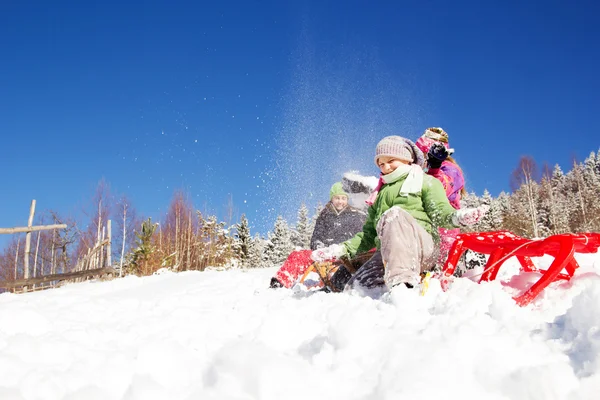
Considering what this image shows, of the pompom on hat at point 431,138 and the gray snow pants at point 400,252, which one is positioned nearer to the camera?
the gray snow pants at point 400,252

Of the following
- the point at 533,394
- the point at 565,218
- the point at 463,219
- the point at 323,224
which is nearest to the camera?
the point at 533,394

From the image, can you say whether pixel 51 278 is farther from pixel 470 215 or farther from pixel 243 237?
pixel 243 237

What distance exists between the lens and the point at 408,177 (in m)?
2.72

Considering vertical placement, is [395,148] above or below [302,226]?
below

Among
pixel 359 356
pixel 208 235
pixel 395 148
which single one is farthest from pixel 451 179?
pixel 208 235

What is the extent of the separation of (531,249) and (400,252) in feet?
2.05

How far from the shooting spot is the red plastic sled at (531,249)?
171cm

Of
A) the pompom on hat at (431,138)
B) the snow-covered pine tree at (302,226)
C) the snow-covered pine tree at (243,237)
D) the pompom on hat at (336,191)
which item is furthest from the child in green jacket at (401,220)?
the snow-covered pine tree at (302,226)

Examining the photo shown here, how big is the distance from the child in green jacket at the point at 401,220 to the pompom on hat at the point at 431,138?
94 centimetres

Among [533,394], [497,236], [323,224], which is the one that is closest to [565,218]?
[323,224]

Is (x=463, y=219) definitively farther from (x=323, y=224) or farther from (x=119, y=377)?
(x=323, y=224)

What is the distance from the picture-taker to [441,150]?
366 centimetres

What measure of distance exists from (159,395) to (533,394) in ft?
2.97

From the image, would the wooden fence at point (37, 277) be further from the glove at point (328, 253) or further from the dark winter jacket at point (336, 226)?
the glove at point (328, 253)
